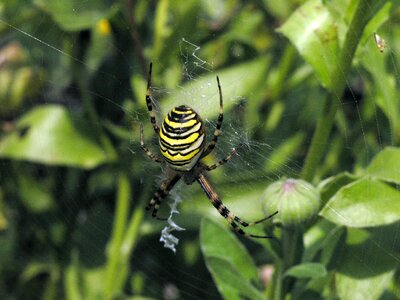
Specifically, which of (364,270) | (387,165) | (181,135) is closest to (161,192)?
(181,135)

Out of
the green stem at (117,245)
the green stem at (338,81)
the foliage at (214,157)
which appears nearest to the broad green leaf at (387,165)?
the foliage at (214,157)

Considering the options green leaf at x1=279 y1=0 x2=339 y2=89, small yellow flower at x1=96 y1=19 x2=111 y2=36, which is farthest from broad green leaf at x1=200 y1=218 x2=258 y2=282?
small yellow flower at x1=96 y1=19 x2=111 y2=36

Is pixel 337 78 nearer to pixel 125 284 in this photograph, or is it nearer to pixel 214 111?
pixel 214 111

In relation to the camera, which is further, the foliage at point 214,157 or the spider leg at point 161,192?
the spider leg at point 161,192

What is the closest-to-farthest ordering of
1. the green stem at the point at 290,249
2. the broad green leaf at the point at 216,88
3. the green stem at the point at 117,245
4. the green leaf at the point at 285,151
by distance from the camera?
1. the green stem at the point at 290,249
2. the green leaf at the point at 285,151
3. the broad green leaf at the point at 216,88
4. the green stem at the point at 117,245

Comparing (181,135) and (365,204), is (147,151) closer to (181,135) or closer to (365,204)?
(181,135)

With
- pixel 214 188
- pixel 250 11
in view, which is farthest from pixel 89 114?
pixel 250 11

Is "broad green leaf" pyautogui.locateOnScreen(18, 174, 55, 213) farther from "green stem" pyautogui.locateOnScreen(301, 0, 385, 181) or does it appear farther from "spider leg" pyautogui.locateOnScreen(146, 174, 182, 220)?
"green stem" pyautogui.locateOnScreen(301, 0, 385, 181)

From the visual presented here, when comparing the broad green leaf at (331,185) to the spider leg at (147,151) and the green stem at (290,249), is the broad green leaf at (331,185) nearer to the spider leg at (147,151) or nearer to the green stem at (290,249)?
the green stem at (290,249)

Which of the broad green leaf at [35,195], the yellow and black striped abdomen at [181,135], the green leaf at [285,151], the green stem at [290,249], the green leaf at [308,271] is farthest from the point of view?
the broad green leaf at [35,195]
